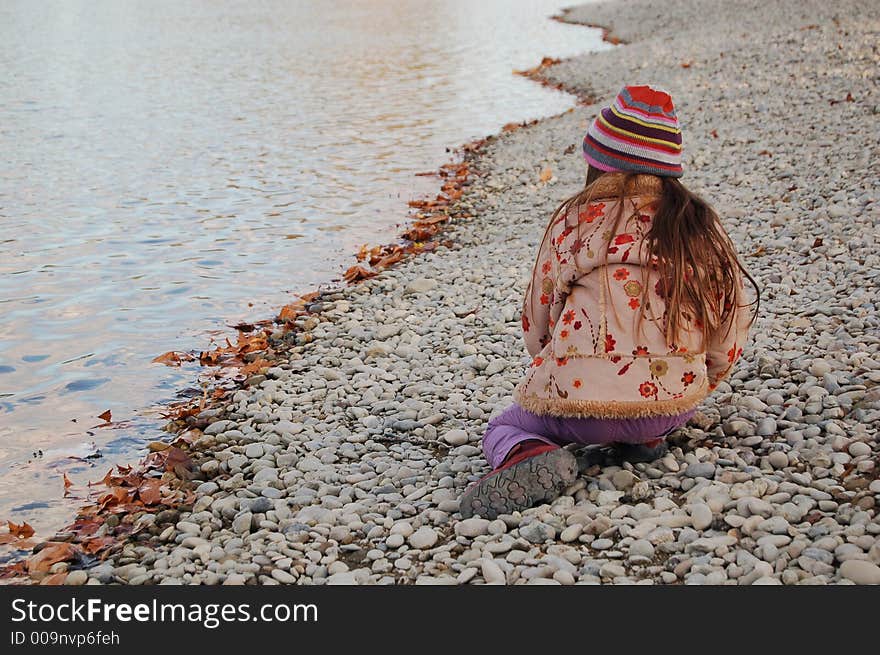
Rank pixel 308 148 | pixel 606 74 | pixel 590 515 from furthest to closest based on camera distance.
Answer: pixel 606 74 < pixel 308 148 < pixel 590 515

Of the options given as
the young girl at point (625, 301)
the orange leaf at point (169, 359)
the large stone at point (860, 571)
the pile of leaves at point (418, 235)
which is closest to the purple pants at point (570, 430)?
the young girl at point (625, 301)

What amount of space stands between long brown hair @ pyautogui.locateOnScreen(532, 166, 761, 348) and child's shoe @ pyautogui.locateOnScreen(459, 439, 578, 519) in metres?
0.69

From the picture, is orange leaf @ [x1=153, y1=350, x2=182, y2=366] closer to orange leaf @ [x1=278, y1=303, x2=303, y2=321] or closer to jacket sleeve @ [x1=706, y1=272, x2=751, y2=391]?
orange leaf @ [x1=278, y1=303, x2=303, y2=321]

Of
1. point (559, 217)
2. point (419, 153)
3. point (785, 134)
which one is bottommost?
point (419, 153)

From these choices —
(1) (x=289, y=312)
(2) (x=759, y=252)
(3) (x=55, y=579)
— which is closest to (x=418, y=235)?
(1) (x=289, y=312)

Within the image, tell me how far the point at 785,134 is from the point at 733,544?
339 inches

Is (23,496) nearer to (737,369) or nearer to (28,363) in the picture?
(28,363)

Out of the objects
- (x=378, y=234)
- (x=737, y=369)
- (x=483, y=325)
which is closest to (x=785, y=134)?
(x=378, y=234)

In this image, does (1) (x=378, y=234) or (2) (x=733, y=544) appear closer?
(2) (x=733, y=544)

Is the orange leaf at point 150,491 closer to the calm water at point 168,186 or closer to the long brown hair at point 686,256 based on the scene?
the calm water at point 168,186

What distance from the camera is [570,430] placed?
13.3ft

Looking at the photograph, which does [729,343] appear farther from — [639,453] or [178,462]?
[178,462]

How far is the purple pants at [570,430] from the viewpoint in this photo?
158 inches

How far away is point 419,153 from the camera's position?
49.6 feet
